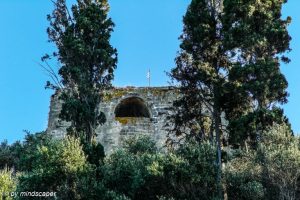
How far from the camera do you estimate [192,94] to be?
70.5 feet

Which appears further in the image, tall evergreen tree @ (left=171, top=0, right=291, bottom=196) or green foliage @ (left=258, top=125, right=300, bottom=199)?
tall evergreen tree @ (left=171, top=0, right=291, bottom=196)

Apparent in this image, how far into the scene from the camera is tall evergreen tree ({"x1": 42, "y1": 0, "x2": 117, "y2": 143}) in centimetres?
2148

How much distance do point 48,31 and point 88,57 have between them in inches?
97.0

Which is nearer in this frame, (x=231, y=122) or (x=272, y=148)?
(x=272, y=148)

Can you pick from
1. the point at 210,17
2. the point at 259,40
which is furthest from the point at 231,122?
the point at 210,17

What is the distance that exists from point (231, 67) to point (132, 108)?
1243 cm

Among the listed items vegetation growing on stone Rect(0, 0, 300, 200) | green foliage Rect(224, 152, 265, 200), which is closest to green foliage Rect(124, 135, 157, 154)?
vegetation growing on stone Rect(0, 0, 300, 200)

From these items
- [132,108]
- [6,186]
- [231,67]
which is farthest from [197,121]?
[132,108]

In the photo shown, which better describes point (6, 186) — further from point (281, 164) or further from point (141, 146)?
point (281, 164)

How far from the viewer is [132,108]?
32281 mm

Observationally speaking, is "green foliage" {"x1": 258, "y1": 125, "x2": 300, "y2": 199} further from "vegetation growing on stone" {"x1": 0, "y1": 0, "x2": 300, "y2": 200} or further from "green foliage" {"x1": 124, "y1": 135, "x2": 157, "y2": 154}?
"green foliage" {"x1": 124, "y1": 135, "x2": 157, "y2": 154}

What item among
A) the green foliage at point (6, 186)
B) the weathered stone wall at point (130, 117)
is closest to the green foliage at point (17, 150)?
the weathered stone wall at point (130, 117)

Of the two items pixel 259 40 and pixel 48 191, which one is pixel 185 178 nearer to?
pixel 48 191

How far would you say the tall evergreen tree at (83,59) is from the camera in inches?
846
